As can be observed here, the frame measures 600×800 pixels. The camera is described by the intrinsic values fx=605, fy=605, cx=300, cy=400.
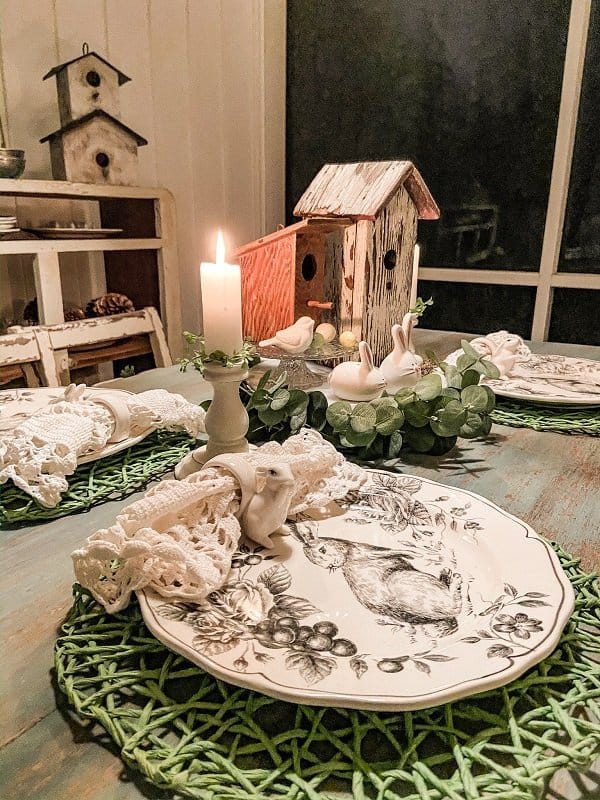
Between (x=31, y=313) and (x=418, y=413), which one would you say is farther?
(x=31, y=313)

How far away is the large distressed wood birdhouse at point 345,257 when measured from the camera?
1268 mm

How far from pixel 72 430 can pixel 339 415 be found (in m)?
0.35

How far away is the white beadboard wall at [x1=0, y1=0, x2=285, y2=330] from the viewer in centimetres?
195

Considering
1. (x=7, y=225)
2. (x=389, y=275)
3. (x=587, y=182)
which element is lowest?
(x=389, y=275)

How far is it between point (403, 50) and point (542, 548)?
2.50 meters

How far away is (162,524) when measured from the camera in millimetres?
520

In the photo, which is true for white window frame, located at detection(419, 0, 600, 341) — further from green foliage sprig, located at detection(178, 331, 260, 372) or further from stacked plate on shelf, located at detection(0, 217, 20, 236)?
green foliage sprig, located at detection(178, 331, 260, 372)

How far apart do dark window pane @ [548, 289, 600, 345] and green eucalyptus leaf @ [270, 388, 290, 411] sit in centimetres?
189

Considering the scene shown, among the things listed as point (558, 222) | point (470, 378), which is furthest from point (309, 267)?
point (558, 222)

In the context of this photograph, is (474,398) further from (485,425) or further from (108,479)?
(108,479)

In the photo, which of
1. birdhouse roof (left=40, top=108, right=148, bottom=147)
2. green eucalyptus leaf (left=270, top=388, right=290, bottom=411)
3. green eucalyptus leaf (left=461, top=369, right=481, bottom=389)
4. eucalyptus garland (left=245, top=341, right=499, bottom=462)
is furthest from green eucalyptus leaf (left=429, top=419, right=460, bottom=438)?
birdhouse roof (left=40, top=108, right=148, bottom=147)

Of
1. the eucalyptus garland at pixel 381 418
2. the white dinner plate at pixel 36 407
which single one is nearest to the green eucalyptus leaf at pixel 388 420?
the eucalyptus garland at pixel 381 418

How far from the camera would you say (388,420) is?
2.76ft

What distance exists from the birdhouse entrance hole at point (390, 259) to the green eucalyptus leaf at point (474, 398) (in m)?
0.49
